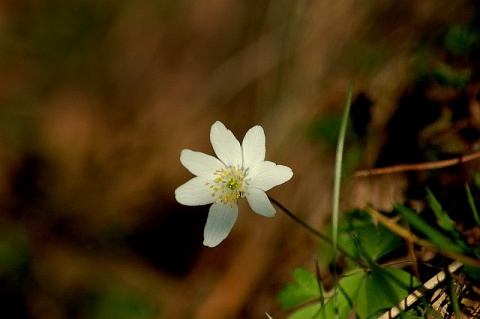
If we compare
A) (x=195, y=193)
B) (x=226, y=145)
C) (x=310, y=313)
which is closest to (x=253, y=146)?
(x=226, y=145)

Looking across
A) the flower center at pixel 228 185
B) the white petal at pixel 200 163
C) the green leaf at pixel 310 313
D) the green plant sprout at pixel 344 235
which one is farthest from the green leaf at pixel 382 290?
the white petal at pixel 200 163

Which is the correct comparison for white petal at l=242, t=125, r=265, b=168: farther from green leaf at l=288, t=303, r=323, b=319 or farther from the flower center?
green leaf at l=288, t=303, r=323, b=319

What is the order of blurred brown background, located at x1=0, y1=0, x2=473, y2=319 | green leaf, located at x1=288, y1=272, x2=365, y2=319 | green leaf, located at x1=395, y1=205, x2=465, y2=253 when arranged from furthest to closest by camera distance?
blurred brown background, located at x1=0, y1=0, x2=473, y2=319 < green leaf, located at x1=288, y1=272, x2=365, y2=319 < green leaf, located at x1=395, y1=205, x2=465, y2=253

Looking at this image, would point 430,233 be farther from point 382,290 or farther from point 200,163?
point 200,163

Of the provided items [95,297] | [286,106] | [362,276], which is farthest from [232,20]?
[362,276]

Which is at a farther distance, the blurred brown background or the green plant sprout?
the blurred brown background

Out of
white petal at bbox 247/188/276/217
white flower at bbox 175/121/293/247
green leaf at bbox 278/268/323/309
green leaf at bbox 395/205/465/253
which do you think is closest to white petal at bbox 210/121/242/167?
white flower at bbox 175/121/293/247

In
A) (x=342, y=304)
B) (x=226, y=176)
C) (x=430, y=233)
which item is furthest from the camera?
(x=226, y=176)
